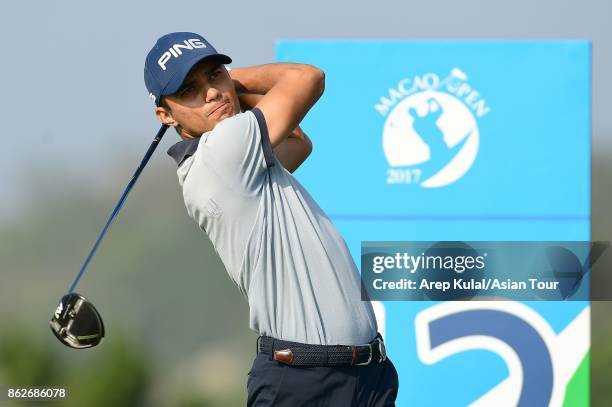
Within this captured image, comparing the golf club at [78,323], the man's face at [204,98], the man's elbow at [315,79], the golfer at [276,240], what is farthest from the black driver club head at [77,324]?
the man's elbow at [315,79]

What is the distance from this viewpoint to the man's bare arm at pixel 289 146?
9.23ft

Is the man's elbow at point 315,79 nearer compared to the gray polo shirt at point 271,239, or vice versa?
the gray polo shirt at point 271,239

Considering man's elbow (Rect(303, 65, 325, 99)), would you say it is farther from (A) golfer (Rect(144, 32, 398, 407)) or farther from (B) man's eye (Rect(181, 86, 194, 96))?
(B) man's eye (Rect(181, 86, 194, 96))

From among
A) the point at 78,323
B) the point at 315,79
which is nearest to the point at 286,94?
the point at 315,79

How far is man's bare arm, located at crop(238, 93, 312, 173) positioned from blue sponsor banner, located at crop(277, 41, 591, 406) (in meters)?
1.17

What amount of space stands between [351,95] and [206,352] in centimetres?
166

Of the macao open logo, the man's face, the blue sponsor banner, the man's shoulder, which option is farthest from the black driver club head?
the macao open logo

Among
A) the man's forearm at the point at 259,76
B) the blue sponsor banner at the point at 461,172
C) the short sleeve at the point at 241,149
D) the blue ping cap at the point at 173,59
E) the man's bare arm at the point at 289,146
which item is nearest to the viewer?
the short sleeve at the point at 241,149

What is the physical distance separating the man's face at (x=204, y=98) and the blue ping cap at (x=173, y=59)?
3 centimetres

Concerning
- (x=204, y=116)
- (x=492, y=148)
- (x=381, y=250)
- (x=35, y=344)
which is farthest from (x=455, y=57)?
(x=35, y=344)

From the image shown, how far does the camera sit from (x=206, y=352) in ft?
16.6

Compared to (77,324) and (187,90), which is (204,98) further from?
(77,324)

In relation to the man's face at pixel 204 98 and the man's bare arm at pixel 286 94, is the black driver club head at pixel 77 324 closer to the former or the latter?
the man's face at pixel 204 98

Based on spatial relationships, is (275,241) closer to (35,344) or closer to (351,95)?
(351,95)
